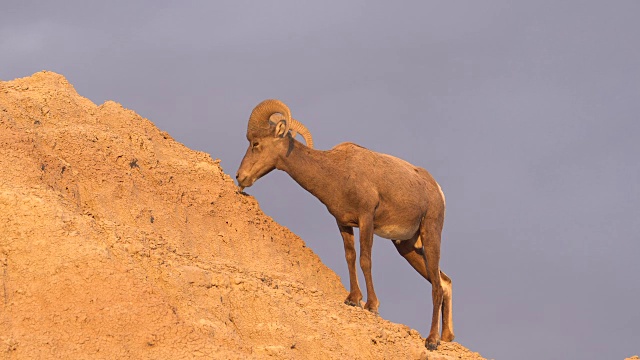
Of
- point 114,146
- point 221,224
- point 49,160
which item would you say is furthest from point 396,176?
point 49,160

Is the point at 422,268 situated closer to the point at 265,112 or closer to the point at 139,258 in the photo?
the point at 265,112

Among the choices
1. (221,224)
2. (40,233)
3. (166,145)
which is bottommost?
(40,233)

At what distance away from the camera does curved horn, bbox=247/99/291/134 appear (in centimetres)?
1942

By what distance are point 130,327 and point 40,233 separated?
6.02 feet

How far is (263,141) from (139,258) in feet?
18.8

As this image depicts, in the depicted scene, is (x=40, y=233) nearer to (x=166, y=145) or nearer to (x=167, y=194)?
(x=167, y=194)

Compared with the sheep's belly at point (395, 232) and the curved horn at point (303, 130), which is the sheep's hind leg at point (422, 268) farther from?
the curved horn at point (303, 130)

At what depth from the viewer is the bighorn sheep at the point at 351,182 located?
19078 millimetres

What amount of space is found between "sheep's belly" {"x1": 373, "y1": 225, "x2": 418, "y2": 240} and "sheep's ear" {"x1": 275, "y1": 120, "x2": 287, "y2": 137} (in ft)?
7.95

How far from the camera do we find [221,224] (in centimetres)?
1905

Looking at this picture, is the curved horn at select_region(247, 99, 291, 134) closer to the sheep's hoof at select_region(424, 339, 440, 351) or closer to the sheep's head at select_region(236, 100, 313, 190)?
the sheep's head at select_region(236, 100, 313, 190)

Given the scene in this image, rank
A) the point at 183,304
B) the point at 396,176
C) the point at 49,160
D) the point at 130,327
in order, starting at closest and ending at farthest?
1. the point at 130,327
2. the point at 183,304
3. the point at 49,160
4. the point at 396,176

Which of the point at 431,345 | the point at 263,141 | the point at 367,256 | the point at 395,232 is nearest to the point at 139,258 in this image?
the point at 367,256

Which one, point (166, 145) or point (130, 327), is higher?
point (166, 145)
